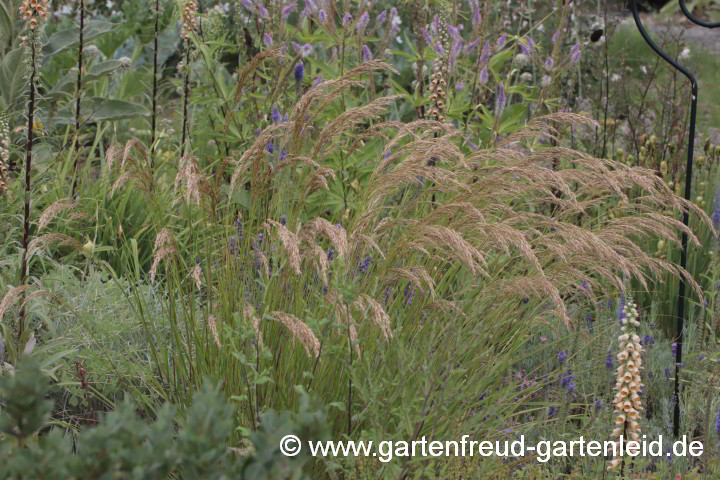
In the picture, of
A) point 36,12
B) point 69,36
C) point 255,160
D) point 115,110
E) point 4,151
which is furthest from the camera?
point 69,36

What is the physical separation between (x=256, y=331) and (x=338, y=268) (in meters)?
0.29

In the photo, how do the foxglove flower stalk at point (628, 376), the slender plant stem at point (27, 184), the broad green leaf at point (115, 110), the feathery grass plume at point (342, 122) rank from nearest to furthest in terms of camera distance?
the foxglove flower stalk at point (628, 376) → the feathery grass plume at point (342, 122) → the slender plant stem at point (27, 184) → the broad green leaf at point (115, 110)

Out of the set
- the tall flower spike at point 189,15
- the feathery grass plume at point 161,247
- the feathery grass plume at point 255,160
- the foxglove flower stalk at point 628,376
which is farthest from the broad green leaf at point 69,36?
the foxglove flower stalk at point 628,376

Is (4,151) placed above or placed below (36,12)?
below

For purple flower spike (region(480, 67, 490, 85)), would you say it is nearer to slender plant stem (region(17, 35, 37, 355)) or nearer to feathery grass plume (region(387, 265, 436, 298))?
feathery grass plume (region(387, 265, 436, 298))

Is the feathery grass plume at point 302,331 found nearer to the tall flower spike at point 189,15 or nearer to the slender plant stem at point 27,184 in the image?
the slender plant stem at point 27,184

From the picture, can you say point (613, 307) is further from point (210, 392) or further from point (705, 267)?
point (210, 392)

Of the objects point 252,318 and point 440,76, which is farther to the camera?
point 440,76

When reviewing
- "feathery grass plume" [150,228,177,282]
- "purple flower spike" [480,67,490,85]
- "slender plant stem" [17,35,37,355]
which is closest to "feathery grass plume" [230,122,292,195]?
"feathery grass plume" [150,228,177,282]

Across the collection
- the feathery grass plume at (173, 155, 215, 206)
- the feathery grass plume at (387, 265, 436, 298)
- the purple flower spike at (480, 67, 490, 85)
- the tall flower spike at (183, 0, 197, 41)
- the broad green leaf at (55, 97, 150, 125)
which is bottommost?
the feathery grass plume at (387, 265, 436, 298)

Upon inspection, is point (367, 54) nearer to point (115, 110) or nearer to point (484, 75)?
point (484, 75)

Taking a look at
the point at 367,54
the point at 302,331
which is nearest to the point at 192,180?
the point at 302,331

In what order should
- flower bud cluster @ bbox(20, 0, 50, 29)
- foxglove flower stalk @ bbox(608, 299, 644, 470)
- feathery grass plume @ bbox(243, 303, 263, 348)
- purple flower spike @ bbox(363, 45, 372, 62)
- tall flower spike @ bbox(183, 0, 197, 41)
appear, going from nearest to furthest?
feathery grass plume @ bbox(243, 303, 263, 348) → foxglove flower stalk @ bbox(608, 299, 644, 470) → flower bud cluster @ bbox(20, 0, 50, 29) → purple flower spike @ bbox(363, 45, 372, 62) → tall flower spike @ bbox(183, 0, 197, 41)

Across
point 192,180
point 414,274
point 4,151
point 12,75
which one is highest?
point 12,75
